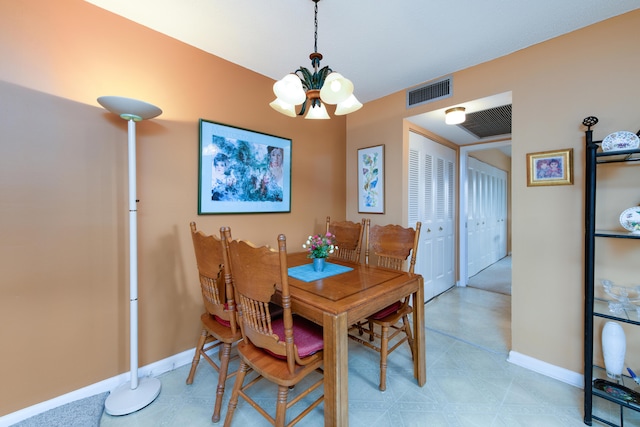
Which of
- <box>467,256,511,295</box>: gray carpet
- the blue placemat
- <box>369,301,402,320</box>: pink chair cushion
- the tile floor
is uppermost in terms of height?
the blue placemat

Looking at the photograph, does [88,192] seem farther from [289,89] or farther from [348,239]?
[348,239]

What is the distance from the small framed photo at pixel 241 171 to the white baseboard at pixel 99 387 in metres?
1.20

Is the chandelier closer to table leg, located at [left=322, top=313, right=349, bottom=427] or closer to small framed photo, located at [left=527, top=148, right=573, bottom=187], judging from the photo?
table leg, located at [left=322, top=313, right=349, bottom=427]

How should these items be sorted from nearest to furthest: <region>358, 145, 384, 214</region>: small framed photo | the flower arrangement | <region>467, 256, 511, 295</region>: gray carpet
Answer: the flower arrangement < <region>358, 145, 384, 214</region>: small framed photo < <region>467, 256, 511, 295</region>: gray carpet

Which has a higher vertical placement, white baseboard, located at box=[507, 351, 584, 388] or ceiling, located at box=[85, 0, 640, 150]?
ceiling, located at box=[85, 0, 640, 150]

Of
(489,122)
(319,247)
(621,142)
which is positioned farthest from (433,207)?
(319,247)

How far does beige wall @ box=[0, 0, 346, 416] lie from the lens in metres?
1.46

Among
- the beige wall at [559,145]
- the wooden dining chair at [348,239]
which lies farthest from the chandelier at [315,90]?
the beige wall at [559,145]

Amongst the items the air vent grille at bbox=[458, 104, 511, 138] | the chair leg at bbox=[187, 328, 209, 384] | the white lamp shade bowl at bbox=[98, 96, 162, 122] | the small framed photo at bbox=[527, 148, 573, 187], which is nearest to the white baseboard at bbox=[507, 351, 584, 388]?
the small framed photo at bbox=[527, 148, 573, 187]

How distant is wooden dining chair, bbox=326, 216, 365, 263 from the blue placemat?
47 centimetres

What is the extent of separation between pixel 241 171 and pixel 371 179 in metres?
1.58

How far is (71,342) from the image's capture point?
162cm

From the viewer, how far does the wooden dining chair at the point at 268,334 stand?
116 cm

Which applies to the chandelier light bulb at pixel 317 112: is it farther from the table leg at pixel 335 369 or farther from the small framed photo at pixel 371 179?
the small framed photo at pixel 371 179
